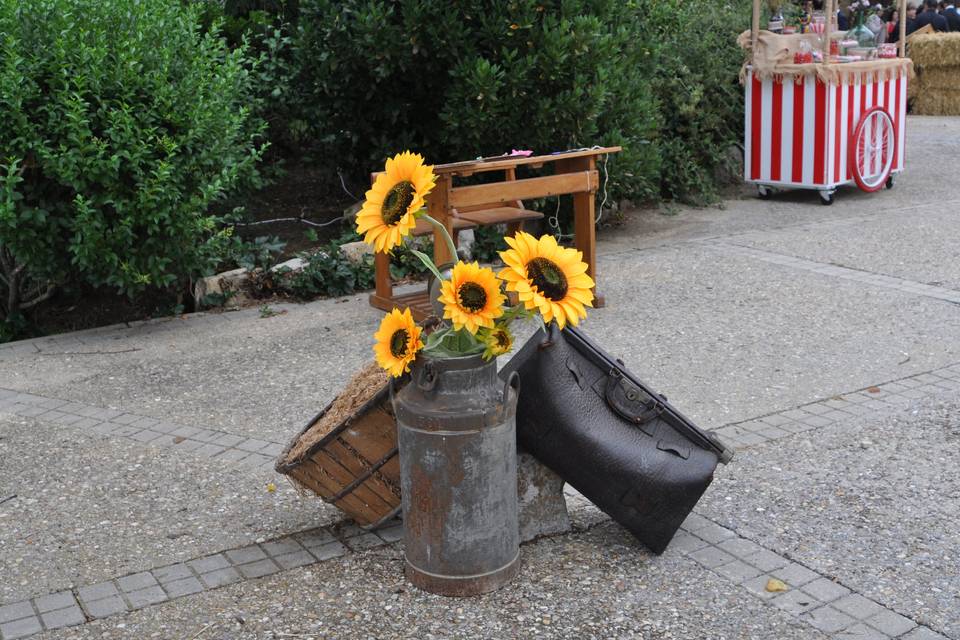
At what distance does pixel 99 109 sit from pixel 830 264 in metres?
4.83

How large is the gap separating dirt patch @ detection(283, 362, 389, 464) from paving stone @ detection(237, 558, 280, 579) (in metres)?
0.34

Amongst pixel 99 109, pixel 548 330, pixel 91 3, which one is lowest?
pixel 548 330

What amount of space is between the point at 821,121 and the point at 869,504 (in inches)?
249

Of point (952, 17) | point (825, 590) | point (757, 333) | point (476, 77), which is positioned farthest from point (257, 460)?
point (952, 17)

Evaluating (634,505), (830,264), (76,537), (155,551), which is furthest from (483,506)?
(830,264)

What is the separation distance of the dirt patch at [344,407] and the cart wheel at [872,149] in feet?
23.7

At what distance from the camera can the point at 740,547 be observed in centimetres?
374

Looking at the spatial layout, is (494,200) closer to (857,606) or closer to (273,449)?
(273,449)

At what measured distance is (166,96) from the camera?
243 inches

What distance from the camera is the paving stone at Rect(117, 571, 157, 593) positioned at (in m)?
3.58

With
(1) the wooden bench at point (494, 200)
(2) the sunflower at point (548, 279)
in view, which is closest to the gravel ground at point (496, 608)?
(2) the sunflower at point (548, 279)

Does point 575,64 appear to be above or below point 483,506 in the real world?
above

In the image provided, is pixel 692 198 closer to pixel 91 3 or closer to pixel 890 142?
pixel 890 142

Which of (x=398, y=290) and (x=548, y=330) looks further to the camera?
(x=398, y=290)
